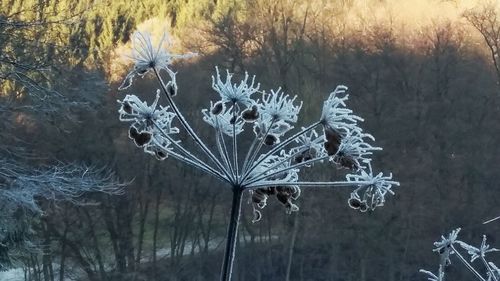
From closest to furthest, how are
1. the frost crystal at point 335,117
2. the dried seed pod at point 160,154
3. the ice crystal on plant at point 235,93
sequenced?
the frost crystal at point 335,117
the ice crystal on plant at point 235,93
the dried seed pod at point 160,154

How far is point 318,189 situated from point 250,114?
18996mm

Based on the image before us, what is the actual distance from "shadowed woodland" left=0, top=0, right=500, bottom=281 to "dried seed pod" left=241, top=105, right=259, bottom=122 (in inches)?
697

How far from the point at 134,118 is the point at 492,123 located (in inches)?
792

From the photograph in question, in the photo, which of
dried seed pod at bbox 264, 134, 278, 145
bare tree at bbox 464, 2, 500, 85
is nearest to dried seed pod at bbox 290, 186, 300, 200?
dried seed pod at bbox 264, 134, 278, 145

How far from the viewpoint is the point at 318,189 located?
20.8 metres

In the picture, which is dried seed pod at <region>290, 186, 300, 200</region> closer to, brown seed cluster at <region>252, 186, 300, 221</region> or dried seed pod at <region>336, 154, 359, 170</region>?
brown seed cluster at <region>252, 186, 300, 221</region>

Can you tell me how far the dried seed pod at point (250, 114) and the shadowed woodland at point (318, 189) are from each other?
17700 mm

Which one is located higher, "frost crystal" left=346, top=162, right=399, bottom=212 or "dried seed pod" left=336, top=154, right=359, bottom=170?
"dried seed pod" left=336, top=154, right=359, bottom=170

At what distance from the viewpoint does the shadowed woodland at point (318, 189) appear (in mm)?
20375

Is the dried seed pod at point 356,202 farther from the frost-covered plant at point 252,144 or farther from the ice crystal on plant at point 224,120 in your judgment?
the ice crystal on plant at point 224,120

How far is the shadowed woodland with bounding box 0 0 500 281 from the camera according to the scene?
20375mm

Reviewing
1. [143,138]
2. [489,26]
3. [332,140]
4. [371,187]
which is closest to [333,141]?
[332,140]

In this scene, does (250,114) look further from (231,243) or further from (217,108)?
(231,243)

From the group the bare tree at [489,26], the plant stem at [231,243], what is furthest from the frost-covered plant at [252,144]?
the bare tree at [489,26]
